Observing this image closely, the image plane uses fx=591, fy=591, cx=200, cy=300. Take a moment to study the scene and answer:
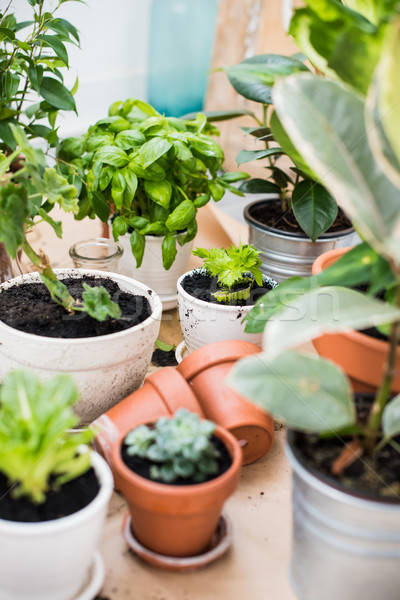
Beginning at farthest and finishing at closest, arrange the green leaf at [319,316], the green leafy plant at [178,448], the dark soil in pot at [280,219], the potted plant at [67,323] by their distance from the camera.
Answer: the dark soil in pot at [280,219], the potted plant at [67,323], the green leafy plant at [178,448], the green leaf at [319,316]

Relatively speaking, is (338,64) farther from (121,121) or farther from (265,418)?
(121,121)

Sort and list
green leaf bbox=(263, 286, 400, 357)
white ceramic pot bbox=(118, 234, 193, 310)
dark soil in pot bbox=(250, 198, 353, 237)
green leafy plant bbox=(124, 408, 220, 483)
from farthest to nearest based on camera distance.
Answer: dark soil in pot bbox=(250, 198, 353, 237) → white ceramic pot bbox=(118, 234, 193, 310) → green leafy plant bbox=(124, 408, 220, 483) → green leaf bbox=(263, 286, 400, 357)

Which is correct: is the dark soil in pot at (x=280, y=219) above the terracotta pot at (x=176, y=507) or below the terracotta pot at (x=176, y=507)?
above

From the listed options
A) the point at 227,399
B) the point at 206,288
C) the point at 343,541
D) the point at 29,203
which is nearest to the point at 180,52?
the point at 206,288

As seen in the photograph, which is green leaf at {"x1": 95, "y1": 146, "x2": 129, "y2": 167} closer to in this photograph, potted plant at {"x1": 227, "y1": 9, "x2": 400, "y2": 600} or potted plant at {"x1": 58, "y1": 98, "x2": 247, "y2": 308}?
potted plant at {"x1": 58, "y1": 98, "x2": 247, "y2": 308}

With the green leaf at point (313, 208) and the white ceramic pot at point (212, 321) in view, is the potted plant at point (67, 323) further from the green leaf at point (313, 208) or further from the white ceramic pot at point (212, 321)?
the green leaf at point (313, 208)

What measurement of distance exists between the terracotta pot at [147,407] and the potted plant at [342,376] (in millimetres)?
205

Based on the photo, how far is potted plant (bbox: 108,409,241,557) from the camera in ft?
2.25

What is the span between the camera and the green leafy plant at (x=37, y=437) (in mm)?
632

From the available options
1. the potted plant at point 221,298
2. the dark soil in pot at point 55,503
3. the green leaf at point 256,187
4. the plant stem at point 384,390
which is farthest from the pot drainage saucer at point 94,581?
the green leaf at point 256,187

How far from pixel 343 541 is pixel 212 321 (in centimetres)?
50

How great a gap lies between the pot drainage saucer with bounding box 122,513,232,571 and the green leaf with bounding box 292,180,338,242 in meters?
0.60

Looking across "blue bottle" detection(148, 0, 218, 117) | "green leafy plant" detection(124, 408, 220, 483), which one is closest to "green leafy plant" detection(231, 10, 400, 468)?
"green leafy plant" detection(124, 408, 220, 483)

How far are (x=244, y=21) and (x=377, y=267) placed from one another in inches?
83.4
